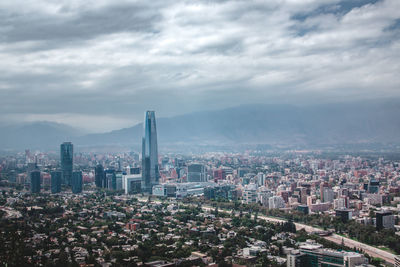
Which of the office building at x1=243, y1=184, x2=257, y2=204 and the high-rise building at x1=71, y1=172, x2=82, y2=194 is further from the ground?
the high-rise building at x1=71, y1=172, x2=82, y2=194

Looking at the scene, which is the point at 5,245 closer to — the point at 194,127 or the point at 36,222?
the point at 36,222

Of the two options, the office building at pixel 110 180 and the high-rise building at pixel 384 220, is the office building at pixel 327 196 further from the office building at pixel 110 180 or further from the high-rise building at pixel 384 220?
the office building at pixel 110 180

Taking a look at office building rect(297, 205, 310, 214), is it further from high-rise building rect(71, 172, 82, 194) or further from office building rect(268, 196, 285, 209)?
high-rise building rect(71, 172, 82, 194)

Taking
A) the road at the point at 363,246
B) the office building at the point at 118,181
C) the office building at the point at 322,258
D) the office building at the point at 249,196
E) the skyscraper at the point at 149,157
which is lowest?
the road at the point at 363,246

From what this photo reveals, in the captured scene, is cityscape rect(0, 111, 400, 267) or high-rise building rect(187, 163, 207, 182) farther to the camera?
high-rise building rect(187, 163, 207, 182)

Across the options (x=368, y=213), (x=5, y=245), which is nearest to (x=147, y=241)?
(x=5, y=245)

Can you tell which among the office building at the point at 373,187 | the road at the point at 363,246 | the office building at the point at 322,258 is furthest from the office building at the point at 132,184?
the office building at the point at 322,258

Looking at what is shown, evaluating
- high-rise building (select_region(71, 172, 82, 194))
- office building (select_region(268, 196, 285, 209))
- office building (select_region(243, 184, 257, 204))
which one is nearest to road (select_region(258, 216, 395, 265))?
office building (select_region(268, 196, 285, 209))
